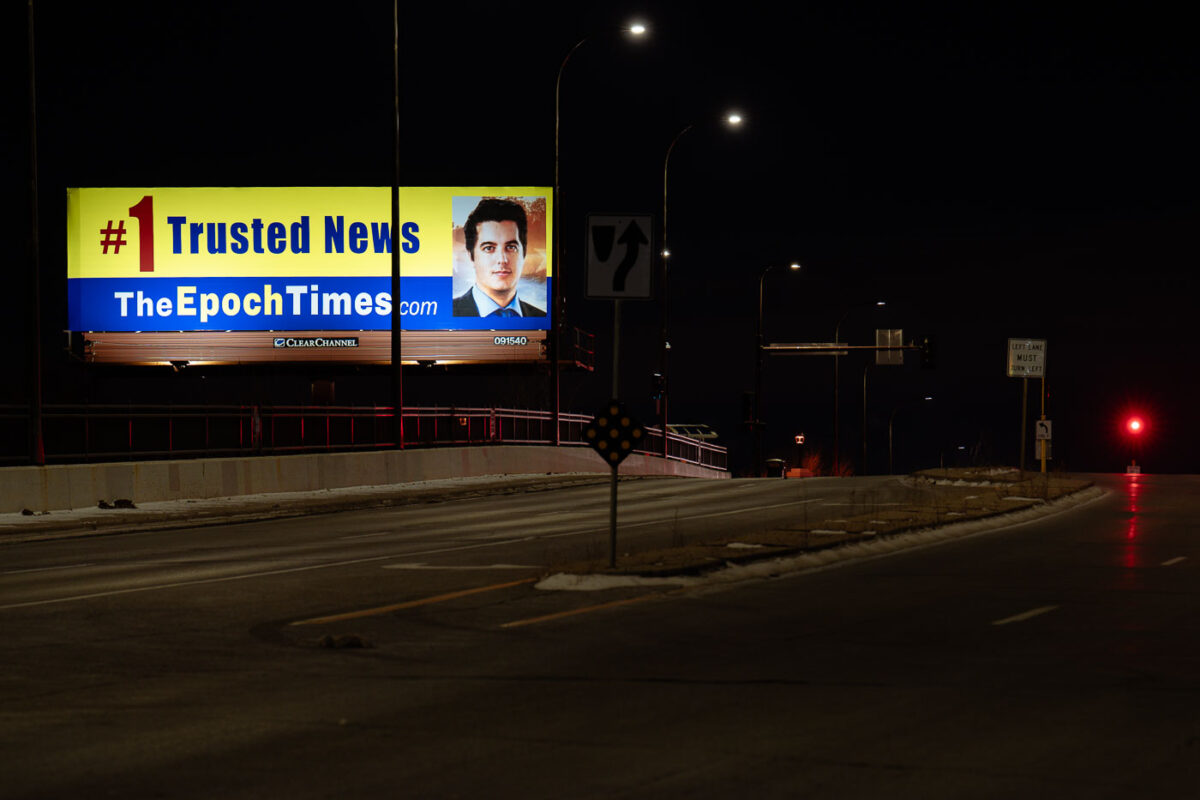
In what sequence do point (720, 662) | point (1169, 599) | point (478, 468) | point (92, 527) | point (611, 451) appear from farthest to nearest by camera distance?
1. point (478, 468)
2. point (92, 527)
3. point (611, 451)
4. point (1169, 599)
5. point (720, 662)

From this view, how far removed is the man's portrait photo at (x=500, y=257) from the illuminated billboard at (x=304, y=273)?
4cm

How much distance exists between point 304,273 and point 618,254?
141ft

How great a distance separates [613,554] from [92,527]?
10.9 metres

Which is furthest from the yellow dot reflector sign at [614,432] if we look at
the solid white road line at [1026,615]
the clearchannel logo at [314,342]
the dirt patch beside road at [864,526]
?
the clearchannel logo at [314,342]

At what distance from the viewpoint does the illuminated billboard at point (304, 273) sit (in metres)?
55.8

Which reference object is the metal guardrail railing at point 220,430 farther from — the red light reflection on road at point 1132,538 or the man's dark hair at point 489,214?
the man's dark hair at point 489,214

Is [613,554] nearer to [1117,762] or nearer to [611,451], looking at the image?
[611,451]

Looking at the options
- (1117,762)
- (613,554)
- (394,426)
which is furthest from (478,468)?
(1117,762)

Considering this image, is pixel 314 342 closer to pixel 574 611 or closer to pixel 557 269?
pixel 557 269

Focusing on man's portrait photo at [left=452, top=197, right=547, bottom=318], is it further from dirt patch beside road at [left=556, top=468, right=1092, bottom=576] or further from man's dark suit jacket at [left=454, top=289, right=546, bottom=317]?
dirt patch beside road at [left=556, top=468, right=1092, bottom=576]

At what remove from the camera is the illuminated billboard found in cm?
5584

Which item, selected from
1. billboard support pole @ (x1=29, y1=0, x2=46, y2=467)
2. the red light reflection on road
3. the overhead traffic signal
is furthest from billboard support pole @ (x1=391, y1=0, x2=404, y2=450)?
the overhead traffic signal

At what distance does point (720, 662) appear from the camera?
10578mm

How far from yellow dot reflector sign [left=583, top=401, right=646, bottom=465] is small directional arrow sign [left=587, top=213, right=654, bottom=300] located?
120 centimetres
